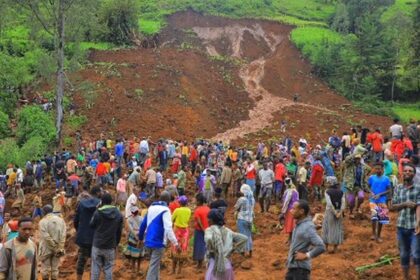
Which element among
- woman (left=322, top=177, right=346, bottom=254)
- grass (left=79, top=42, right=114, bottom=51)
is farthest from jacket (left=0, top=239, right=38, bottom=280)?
grass (left=79, top=42, right=114, bottom=51)

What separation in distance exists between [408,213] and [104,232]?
14.4ft

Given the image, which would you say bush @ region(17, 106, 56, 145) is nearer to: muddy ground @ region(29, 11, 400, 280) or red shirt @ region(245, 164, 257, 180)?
muddy ground @ region(29, 11, 400, 280)

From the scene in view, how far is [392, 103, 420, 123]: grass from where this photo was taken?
35781 mm

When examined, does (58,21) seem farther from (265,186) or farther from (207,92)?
(265,186)

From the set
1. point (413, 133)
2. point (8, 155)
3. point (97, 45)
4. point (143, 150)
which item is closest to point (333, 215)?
point (413, 133)

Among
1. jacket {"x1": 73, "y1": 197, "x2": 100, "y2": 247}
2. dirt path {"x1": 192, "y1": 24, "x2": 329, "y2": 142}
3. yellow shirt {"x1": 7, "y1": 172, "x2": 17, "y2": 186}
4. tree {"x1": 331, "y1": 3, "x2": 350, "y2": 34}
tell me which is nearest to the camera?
jacket {"x1": 73, "y1": 197, "x2": 100, "y2": 247}

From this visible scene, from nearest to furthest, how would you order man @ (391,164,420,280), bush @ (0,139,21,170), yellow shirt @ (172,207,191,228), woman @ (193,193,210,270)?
man @ (391,164,420,280), woman @ (193,193,210,270), yellow shirt @ (172,207,191,228), bush @ (0,139,21,170)

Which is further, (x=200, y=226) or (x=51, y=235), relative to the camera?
(x=200, y=226)

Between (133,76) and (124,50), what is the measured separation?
5.14m

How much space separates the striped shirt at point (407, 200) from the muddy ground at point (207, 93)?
8.03 meters

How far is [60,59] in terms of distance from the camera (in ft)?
77.3

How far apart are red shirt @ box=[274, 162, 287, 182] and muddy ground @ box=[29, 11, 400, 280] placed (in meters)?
1.88

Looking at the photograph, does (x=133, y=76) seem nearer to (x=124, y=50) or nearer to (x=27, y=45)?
(x=124, y=50)

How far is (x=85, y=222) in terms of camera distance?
8.20 m
